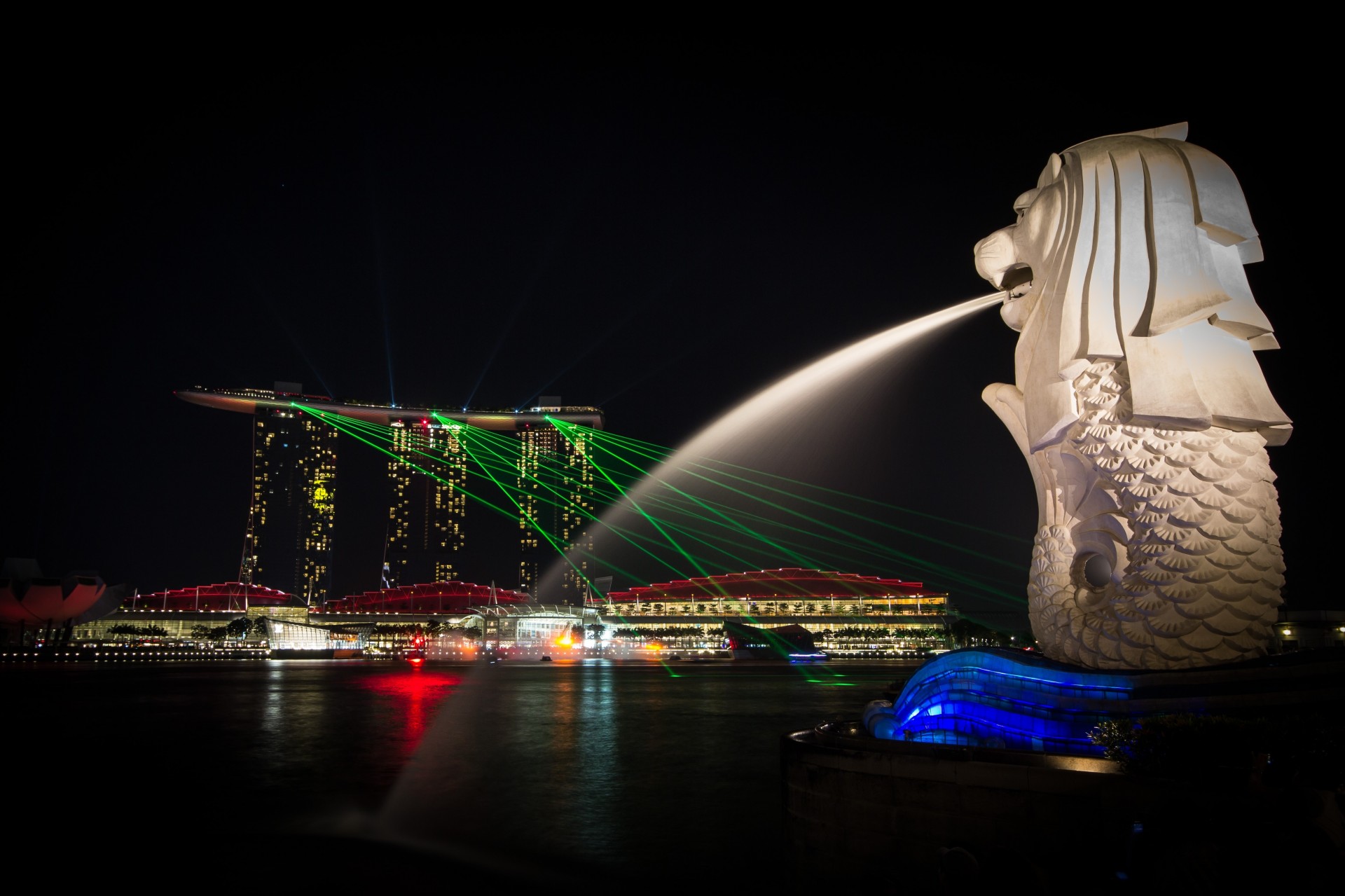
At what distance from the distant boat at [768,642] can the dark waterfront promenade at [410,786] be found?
51459 mm

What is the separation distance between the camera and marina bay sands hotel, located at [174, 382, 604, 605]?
143 m

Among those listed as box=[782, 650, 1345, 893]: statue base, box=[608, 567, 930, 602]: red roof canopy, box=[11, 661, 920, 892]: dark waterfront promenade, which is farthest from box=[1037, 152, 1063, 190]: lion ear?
box=[608, 567, 930, 602]: red roof canopy

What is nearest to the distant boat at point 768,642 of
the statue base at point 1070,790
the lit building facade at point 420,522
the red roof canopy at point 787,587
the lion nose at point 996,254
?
the red roof canopy at point 787,587

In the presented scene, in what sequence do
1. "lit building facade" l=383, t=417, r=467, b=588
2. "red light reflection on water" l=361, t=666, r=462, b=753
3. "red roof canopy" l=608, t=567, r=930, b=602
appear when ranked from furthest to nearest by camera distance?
1. "lit building facade" l=383, t=417, r=467, b=588
2. "red roof canopy" l=608, t=567, r=930, b=602
3. "red light reflection on water" l=361, t=666, r=462, b=753

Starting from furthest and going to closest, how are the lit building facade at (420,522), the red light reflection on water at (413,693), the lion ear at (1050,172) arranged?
the lit building facade at (420,522) < the red light reflection on water at (413,693) < the lion ear at (1050,172)

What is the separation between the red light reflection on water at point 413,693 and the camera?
20.4 metres

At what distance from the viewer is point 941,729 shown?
35.7 feet

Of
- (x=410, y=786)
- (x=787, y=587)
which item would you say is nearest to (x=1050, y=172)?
(x=410, y=786)

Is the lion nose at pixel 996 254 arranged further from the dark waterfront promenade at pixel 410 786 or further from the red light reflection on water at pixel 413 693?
the red light reflection on water at pixel 413 693

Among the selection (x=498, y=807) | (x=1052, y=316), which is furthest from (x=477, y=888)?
(x=1052, y=316)

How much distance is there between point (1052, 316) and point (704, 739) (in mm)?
11567

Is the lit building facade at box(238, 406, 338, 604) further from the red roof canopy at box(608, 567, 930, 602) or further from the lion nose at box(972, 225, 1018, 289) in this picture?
the lion nose at box(972, 225, 1018, 289)

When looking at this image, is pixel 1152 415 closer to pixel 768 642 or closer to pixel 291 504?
pixel 768 642

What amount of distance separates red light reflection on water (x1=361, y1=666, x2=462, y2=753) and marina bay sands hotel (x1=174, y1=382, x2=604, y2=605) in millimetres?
91852
